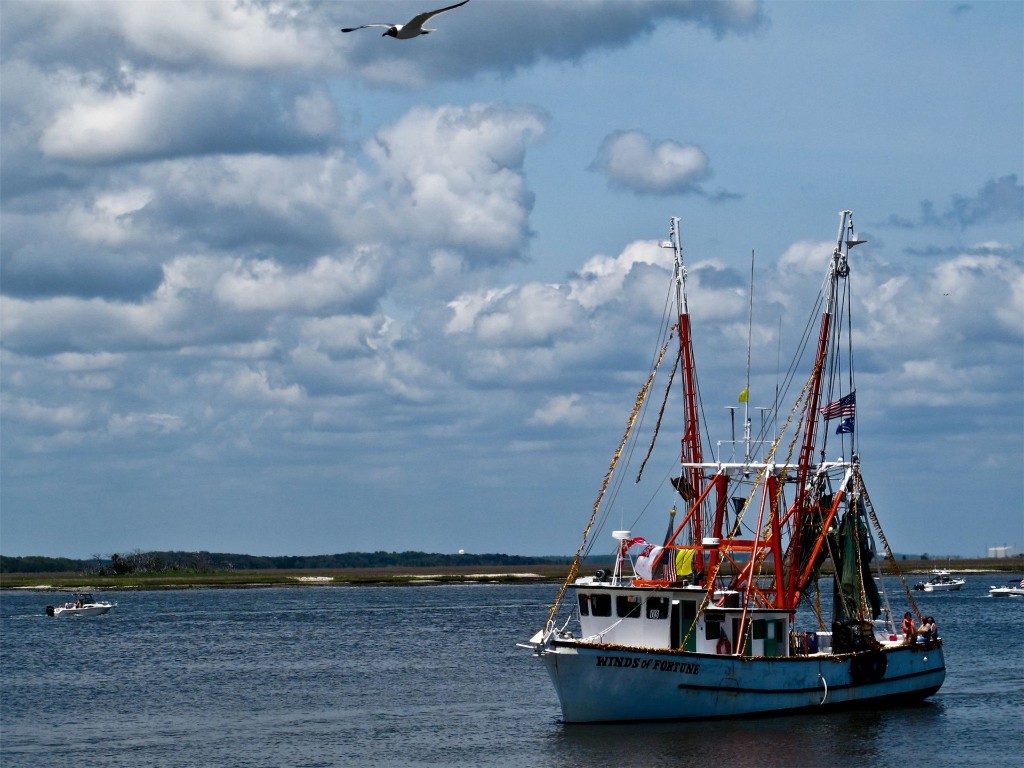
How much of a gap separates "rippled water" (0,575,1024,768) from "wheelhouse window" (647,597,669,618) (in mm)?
3776

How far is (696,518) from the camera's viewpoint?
57375mm

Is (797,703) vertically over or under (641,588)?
under

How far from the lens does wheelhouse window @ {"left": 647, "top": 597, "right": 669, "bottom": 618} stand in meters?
51.7

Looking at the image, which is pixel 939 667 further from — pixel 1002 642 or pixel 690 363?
pixel 1002 642

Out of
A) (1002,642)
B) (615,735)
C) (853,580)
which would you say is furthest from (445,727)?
(1002,642)

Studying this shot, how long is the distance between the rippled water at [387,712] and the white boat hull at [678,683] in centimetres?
65

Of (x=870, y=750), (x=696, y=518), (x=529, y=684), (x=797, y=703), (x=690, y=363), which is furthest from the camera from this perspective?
(x=529, y=684)

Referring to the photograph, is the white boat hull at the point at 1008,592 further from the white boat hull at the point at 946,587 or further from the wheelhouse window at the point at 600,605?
the wheelhouse window at the point at 600,605

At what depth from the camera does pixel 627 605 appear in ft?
170

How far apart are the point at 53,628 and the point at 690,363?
79.0 metres

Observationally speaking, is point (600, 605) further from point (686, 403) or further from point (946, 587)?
point (946, 587)

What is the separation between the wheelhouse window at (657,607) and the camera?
169 ft

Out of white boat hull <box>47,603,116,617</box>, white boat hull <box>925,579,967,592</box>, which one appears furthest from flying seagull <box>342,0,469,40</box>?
white boat hull <box>925,579,967,592</box>

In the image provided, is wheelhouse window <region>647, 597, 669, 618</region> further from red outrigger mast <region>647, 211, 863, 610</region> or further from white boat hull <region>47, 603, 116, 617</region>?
white boat hull <region>47, 603, 116, 617</region>
